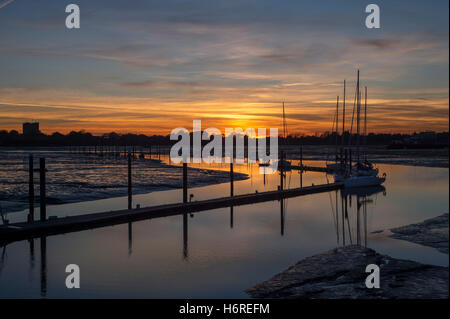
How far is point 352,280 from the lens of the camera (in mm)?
11156

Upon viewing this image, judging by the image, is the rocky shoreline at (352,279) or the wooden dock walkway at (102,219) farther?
the wooden dock walkway at (102,219)

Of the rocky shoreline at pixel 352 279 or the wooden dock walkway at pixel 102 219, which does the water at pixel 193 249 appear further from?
the rocky shoreline at pixel 352 279

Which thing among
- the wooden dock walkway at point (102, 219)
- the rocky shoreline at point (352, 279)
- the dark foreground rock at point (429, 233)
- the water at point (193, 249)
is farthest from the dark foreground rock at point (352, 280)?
the wooden dock walkway at point (102, 219)

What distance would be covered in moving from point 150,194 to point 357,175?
2022cm

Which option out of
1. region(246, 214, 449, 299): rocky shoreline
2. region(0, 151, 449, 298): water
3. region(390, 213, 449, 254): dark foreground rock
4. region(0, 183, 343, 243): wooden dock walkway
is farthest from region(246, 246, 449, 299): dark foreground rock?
region(0, 183, 343, 243): wooden dock walkway

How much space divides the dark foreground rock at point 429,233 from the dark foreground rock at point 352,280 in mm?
2706

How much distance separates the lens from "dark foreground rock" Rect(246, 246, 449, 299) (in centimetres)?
1020

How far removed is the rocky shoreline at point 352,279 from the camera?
10.2 m

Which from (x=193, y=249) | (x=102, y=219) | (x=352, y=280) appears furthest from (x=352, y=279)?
(x=102, y=219)

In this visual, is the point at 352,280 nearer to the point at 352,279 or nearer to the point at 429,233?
the point at 352,279

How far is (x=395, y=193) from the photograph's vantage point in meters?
33.6

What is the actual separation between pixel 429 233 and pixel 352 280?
7.42 m

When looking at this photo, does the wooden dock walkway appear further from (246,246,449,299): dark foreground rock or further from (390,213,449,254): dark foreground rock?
(390,213,449,254): dark foreground rock
